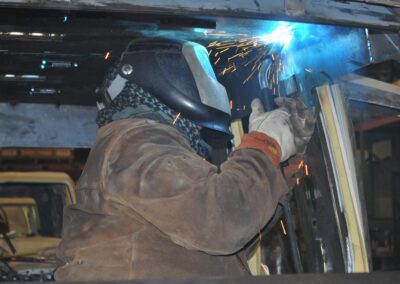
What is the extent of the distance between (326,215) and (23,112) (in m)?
1.52

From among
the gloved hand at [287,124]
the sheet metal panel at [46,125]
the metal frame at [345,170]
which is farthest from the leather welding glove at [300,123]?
the sheet metal panel at [46,125]

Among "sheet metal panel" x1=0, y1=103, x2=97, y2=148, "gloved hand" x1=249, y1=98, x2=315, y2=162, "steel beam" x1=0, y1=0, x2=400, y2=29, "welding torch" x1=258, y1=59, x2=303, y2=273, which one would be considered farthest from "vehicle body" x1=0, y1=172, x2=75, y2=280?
"steel beam" x1=0, y1=0, x2=400, y2=29

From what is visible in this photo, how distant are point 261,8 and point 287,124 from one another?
26.1 inches

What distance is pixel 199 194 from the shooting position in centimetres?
183

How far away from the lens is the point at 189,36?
7.70ft

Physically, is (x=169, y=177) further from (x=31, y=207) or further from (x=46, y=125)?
(x=31, y=207)

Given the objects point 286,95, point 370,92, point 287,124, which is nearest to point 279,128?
point 287,124

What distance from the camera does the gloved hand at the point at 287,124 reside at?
2105 mm

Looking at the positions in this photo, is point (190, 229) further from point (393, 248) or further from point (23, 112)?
point (393, 248)

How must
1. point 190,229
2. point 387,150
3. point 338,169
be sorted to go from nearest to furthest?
1. point 190,229
2. point 338,169
3. point 387,150

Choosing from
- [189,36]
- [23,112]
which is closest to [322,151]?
[189,36]

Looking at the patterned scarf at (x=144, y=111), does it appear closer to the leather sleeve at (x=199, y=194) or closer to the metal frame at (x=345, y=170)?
the leather sleeve at (x=199, y=194)

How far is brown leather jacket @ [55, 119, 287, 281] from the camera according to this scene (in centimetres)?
184

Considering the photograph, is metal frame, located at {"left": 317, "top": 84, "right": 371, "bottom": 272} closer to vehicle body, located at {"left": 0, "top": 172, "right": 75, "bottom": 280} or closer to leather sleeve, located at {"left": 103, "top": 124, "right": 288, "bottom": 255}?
leather sleeve, located at {"left": 103, "top": 124, "right": 288, "bottom": 255}
